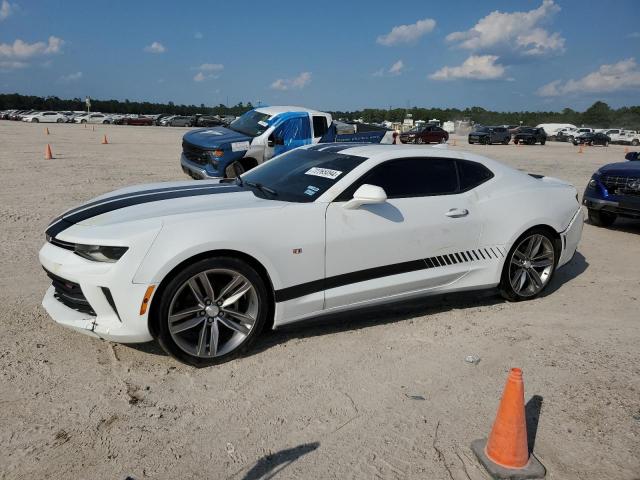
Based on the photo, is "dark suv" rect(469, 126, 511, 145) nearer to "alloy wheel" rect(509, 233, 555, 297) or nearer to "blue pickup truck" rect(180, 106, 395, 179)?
"blue pickup truck" rect(180, 106, 395, 179)

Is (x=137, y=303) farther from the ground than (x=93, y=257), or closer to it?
closer to it

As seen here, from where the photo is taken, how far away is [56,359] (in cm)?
364

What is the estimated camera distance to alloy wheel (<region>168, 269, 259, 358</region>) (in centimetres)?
350

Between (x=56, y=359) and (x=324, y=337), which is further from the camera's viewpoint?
(x=324, y=337)

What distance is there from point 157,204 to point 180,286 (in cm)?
79

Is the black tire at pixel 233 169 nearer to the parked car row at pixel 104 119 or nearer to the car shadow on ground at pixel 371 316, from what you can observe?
the car shadow on ground at pixel 371 316

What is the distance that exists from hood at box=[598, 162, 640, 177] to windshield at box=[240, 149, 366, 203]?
18.5ft

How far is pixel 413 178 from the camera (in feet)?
14.4

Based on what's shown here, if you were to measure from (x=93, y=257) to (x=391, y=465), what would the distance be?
7.49 ft

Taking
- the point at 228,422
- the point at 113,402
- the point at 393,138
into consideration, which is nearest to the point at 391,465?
the point at 228,422

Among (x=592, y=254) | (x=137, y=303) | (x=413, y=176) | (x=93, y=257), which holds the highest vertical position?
(x=413, y=176)

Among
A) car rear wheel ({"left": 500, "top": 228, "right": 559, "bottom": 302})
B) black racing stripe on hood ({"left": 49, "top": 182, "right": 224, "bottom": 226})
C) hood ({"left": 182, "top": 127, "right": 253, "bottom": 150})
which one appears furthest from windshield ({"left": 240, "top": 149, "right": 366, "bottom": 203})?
hood ({"left": 182, "top": 127, "right": 253, "bottom": 150})

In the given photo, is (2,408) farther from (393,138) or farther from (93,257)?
(393,138)

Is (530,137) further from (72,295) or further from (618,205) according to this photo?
(72,295)
